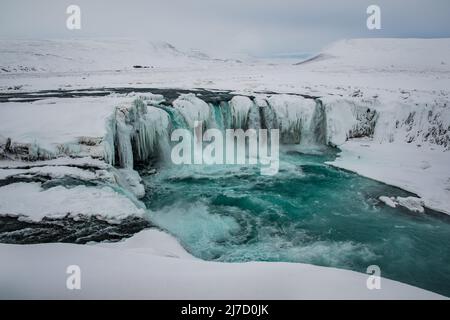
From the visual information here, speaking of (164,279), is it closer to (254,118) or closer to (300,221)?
(300,221)

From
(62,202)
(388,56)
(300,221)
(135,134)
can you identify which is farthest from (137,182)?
(388,56)

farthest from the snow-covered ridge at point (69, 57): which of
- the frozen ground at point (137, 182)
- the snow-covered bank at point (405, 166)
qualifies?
the snow-covered bank at point (405, 166)

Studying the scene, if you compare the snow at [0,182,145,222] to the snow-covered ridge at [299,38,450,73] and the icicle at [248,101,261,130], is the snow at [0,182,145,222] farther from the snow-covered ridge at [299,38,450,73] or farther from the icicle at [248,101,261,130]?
the snow-covered ridge at [299,38,450,73]

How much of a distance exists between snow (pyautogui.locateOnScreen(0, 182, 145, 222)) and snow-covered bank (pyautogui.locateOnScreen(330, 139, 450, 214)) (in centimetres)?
795

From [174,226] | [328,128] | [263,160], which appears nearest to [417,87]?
[328,128]

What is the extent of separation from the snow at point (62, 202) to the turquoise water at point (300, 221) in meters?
0.88

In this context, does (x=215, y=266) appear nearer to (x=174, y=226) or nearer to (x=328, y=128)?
(x=174, y=226)

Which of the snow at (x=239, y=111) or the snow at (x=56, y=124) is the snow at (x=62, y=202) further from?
the snow at (x=239, y=111)

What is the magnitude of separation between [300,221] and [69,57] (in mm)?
52846

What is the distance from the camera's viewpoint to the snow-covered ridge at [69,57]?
1624 inches

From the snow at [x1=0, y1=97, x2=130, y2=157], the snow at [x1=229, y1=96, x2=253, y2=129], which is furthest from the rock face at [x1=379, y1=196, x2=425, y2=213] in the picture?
the snow at [x1=0, y1=97, x2=130, y2=157]

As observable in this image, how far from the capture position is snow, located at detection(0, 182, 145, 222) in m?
5.81

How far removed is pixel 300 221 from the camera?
886 cm
